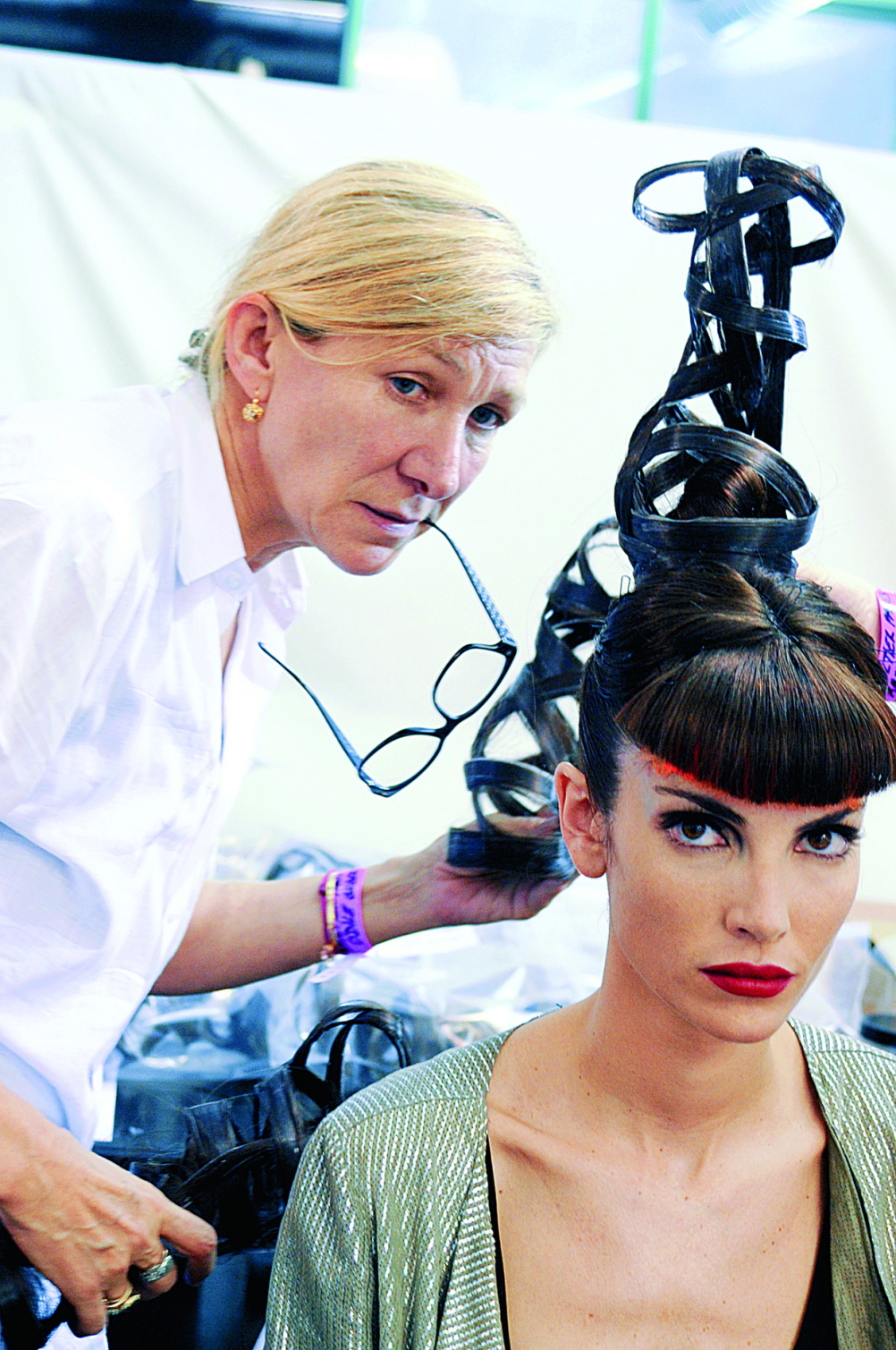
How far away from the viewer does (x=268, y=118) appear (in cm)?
190

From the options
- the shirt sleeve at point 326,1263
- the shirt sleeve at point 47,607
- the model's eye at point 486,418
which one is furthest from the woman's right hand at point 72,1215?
the model's eye at point 486,418

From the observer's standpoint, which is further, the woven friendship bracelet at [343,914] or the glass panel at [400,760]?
the glass panel at [400,760]

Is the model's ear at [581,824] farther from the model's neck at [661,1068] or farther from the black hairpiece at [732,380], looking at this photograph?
the black hairpiece at [732,380]

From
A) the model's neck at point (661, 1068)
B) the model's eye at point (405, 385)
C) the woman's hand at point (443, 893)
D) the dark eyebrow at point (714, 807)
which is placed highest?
the model's eye at point (405, 385)

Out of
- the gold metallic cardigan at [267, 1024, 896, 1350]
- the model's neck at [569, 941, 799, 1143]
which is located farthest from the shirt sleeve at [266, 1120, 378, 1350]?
the model's neck at [569, 941, 799, 1143]

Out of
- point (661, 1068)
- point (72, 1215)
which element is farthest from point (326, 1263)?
point (661, 1068)

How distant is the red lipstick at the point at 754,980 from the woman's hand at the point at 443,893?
0.48 m

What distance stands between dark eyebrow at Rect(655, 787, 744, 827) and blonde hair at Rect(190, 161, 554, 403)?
464 mm

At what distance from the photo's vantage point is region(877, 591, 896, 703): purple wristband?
1.08 m

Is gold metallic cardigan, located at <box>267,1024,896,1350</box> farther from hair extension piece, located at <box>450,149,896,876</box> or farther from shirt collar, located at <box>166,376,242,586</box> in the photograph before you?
shirt collar, located at <box>166,376,242,586</box>

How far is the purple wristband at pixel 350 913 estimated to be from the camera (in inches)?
60.3

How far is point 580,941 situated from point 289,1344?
0.93 metres

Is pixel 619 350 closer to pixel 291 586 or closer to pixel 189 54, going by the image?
pixel 291 586

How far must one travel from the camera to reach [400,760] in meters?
2.04
